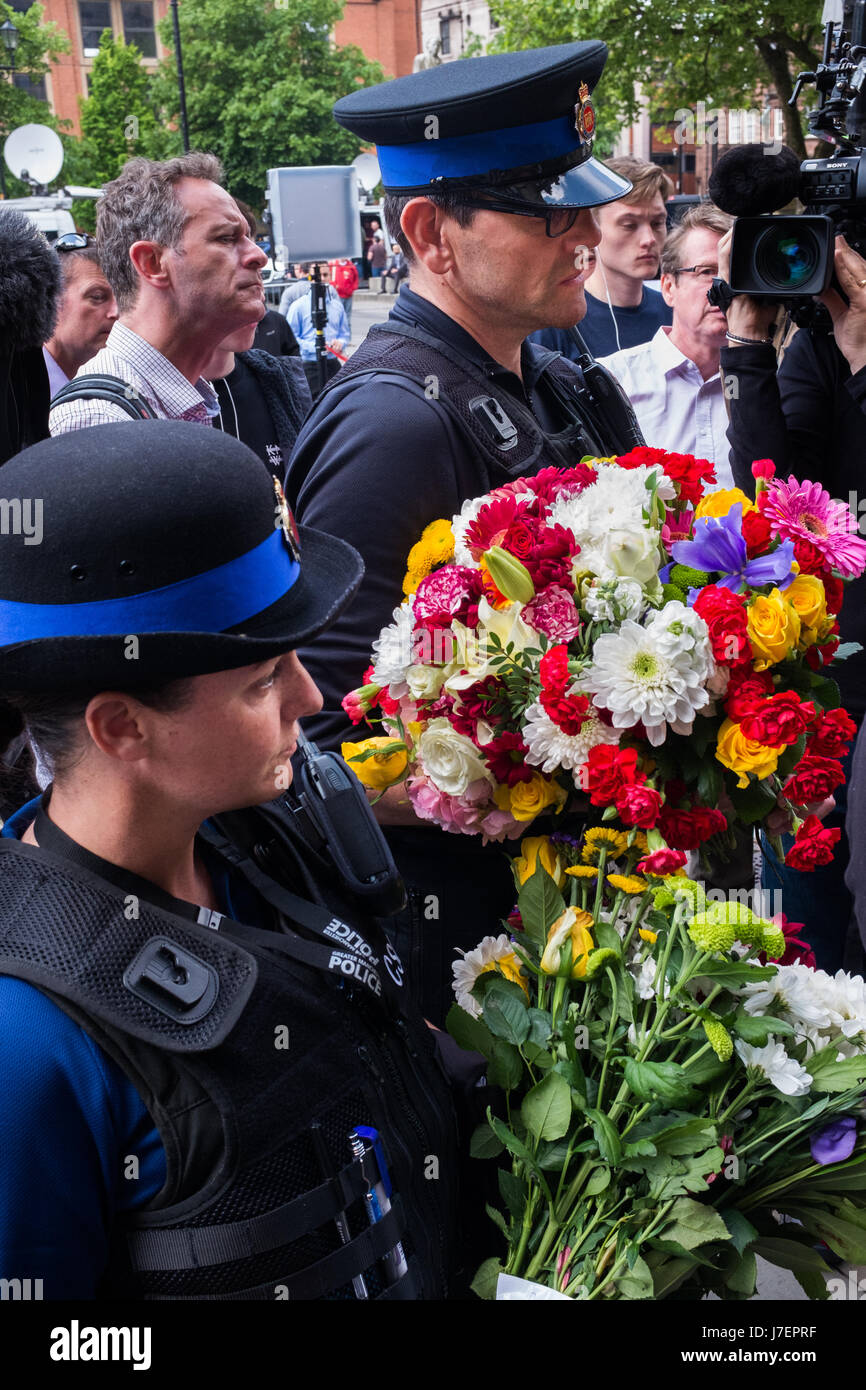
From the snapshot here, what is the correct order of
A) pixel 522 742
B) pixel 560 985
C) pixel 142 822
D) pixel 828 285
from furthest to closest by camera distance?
1. pixel 828 285
2. pixel 522 742
3. pixel 560 985
4. pixel 142 822

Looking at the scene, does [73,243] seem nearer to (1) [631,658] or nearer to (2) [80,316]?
(2) [80,316]

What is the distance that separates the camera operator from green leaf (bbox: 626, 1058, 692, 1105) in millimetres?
1695

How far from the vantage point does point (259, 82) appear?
47562 millimetres

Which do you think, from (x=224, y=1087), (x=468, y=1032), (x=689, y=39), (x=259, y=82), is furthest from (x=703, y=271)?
(x=259, y=82)

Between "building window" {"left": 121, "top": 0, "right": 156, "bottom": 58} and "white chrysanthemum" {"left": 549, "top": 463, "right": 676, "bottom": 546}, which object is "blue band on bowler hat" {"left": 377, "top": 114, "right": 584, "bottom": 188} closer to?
"white chrysanthemum" {"left": 549, "top": 463, "right": 676, "bottom": 546}

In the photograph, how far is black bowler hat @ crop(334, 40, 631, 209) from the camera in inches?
88.7

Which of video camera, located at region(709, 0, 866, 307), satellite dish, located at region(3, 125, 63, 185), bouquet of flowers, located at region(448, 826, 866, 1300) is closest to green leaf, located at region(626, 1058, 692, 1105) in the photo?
bouquet of flowers, located at region(448, 826, 866, 1300)

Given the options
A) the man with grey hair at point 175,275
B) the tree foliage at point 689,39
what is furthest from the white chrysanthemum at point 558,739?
the tree foliage at point 689,39

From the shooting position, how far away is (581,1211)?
1447 millimetres

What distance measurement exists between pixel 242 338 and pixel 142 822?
293cm

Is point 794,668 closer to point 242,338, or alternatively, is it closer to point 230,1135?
point 230,1135

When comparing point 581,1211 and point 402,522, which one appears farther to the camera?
point 402,522

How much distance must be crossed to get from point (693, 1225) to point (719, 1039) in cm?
20
